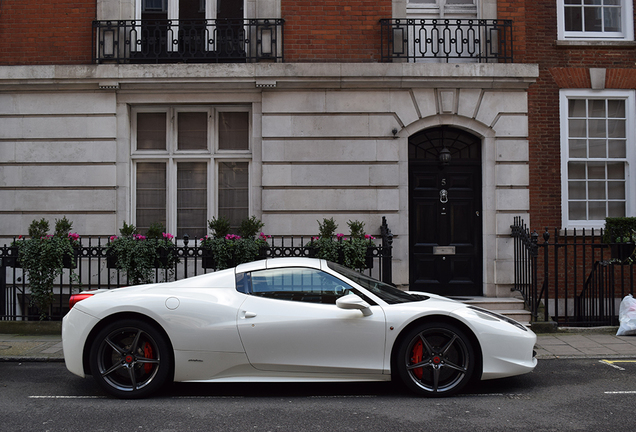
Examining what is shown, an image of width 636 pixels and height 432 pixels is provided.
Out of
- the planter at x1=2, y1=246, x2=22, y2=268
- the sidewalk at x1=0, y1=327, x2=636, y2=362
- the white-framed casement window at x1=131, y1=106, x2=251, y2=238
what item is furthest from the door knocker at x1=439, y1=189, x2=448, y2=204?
the planter at x1=2, y1=246, x2=22, y2=268

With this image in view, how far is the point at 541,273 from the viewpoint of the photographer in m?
10.8

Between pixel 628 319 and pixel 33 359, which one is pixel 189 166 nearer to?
pixel 33 359

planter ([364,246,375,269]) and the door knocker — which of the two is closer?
planter ([364,246,375,269])

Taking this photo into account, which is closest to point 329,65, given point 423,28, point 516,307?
point 423,28

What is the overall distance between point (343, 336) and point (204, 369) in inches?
53.2

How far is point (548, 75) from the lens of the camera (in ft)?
36.7

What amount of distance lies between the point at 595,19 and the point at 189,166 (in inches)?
346

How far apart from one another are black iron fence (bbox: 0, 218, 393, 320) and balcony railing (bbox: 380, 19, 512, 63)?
346 centimetres

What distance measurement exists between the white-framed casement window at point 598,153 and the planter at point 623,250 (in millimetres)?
1723

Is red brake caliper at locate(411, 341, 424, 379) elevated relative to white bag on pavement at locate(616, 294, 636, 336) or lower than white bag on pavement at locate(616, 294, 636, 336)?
elevated

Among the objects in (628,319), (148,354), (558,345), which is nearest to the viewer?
(148,354)

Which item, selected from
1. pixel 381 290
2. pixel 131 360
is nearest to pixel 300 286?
pixel 381 290

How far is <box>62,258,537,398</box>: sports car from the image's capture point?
5.32 meters

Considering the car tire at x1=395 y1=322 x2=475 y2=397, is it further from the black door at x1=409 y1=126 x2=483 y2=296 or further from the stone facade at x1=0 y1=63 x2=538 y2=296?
the black door at x1=409 y1=126 x2=483 y2=296
